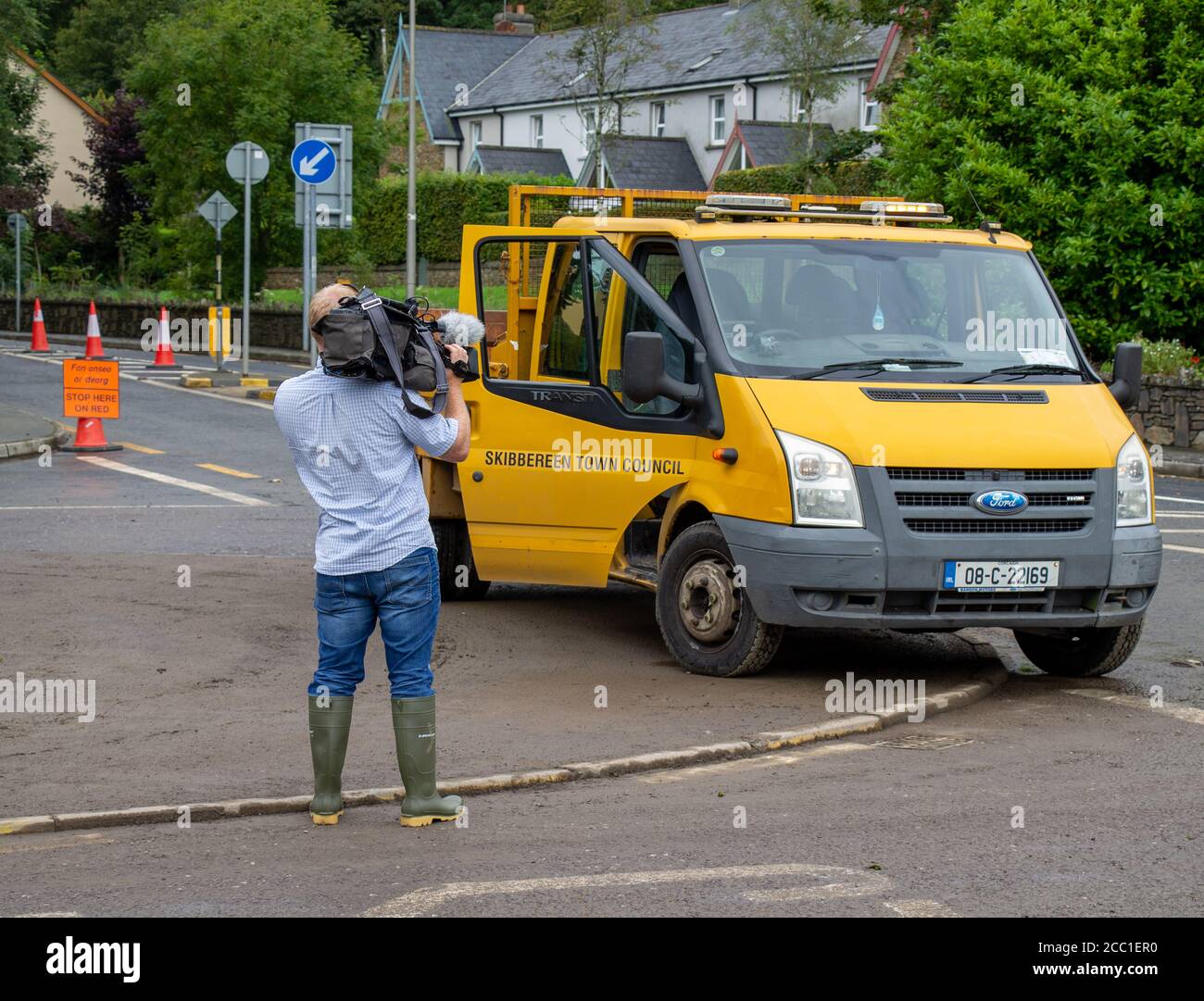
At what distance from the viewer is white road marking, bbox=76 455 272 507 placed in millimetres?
16984

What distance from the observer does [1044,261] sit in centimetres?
2619

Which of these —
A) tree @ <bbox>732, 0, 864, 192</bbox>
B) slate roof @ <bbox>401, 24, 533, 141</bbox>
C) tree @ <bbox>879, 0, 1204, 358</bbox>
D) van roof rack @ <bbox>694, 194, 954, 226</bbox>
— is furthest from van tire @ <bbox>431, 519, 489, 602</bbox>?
slate roof @ <bbox>401, 24, 533, 141</bbox>

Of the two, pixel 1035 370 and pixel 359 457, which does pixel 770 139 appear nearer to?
pixel 1035 370

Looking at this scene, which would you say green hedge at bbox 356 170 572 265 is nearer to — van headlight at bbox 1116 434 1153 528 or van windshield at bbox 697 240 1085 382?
van windshield at bbox 697 240 1085 382

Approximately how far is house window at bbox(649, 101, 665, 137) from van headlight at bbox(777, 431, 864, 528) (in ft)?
220

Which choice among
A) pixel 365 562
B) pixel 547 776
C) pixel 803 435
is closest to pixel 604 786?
pixel 547 776

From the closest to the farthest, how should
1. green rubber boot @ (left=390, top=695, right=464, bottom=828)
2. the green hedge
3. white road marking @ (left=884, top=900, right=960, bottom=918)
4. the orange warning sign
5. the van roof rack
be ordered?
white road marking @ (left=884, top=900, right=960, bottom=918), green rubber boot @ (left=390, top=695, right=464, bottom=828), the van roof rack, the orange warning sign, the green hedge

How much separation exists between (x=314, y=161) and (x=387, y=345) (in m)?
23.4

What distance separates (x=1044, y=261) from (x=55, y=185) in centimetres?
6804

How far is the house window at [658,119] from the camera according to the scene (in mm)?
74375

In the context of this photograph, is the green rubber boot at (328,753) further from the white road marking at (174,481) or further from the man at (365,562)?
the white road marking at (174,481)
